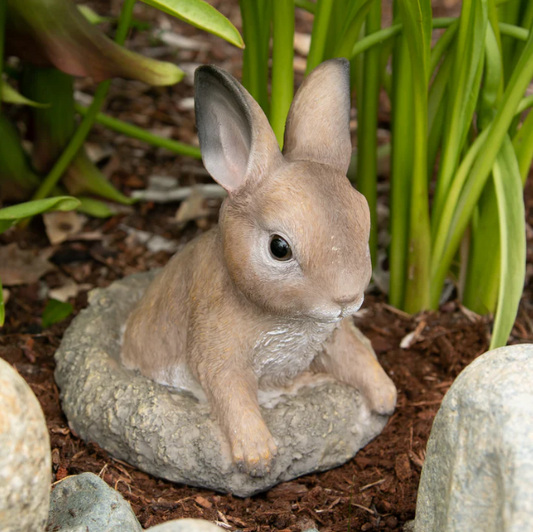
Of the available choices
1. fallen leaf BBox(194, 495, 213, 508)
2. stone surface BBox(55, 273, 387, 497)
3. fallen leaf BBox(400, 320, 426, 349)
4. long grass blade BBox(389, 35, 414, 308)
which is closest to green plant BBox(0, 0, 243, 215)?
long grass blade BBox(389, 35, 414, 308)

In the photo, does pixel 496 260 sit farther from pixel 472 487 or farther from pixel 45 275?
pixel 45 275

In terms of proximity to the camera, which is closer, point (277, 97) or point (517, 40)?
point (277, 97)

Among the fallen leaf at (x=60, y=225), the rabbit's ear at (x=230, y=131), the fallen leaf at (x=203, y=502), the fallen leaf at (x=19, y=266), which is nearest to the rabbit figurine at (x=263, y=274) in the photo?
the rabbit's ear at (x=230, y=131)

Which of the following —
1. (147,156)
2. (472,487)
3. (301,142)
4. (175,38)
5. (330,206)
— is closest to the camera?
(472,487)

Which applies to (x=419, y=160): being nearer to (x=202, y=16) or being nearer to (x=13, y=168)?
(x=202, y=16)

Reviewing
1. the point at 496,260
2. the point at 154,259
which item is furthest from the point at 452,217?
the point at 154,259

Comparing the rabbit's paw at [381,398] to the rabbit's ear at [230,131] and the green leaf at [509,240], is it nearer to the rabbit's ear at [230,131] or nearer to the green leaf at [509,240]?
the green leaf at [509,240]
